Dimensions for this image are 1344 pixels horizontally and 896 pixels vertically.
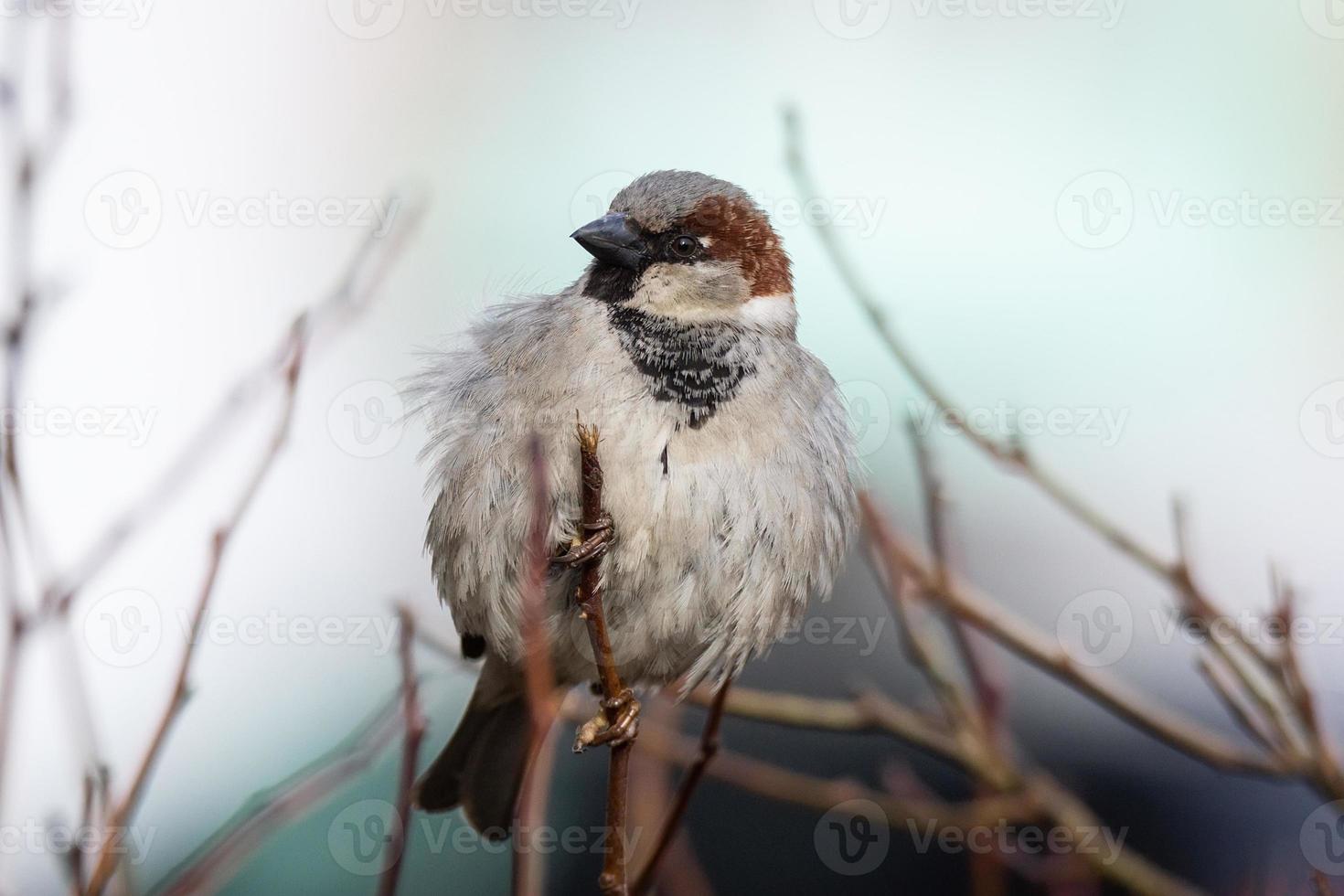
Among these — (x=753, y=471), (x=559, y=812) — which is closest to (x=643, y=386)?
(x=753, y=471)

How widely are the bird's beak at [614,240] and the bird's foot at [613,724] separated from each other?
787mm

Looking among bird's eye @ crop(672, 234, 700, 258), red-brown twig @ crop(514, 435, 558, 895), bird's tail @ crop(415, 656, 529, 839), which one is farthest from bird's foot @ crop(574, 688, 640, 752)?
bird's eye @ crop(672, 234, 700, 258)

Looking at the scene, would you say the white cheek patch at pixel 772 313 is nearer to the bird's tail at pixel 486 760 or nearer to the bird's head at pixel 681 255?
the bird's head at pixel 681 255

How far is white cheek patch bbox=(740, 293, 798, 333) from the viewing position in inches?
90.5

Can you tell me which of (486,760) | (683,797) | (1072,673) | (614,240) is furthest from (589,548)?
(486,760)

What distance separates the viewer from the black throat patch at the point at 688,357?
209 centimetres

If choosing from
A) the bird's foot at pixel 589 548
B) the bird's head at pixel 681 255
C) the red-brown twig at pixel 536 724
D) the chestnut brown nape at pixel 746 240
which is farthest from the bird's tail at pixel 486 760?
the red-brown twig at pixel 536 724

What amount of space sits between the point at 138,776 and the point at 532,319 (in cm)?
124

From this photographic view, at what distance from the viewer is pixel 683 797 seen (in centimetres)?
170

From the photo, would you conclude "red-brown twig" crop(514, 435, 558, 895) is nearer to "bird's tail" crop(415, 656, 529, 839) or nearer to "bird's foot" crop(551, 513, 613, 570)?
"bird's foot" crop(551, 513, 613, 570)

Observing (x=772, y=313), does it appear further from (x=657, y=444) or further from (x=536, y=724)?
(x=536, y=724)

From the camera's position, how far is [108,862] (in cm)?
108

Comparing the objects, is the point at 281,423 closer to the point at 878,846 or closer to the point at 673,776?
the point at 878,846

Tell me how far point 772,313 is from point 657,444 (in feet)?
1.55
